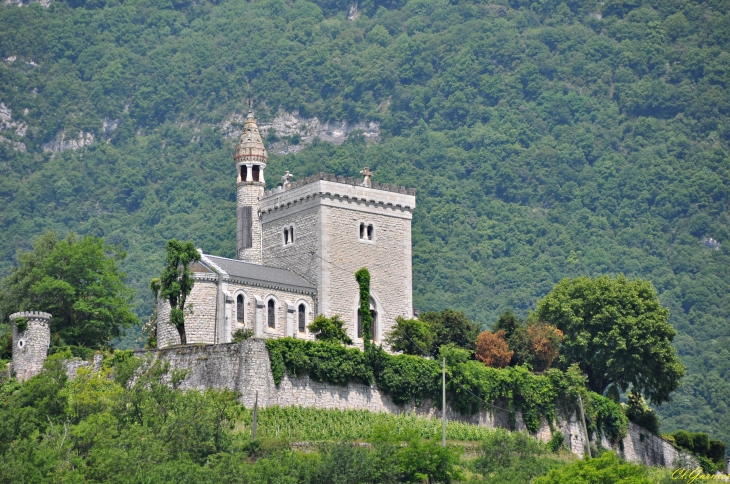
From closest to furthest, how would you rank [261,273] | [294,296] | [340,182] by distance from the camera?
1. [294,296]
2. [261,273]
3. [340,182]

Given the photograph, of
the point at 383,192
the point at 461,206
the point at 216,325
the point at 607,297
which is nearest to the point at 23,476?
the point at 216,325

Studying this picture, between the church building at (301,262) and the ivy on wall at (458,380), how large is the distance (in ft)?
15.7

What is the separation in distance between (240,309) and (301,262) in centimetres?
608

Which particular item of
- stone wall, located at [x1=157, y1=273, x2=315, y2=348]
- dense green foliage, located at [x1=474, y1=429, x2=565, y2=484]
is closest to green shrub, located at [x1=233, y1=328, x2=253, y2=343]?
stone wall, located at [x1=157, y1=273, x2=315, y2=348]

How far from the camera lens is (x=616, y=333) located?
293ft

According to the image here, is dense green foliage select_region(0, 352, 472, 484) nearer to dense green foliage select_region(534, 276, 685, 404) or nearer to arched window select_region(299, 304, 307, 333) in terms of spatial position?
arched window select_region(299, 304, 307, 333)

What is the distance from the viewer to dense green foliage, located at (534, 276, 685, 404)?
3531 inches

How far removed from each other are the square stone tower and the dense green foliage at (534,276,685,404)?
31.0 feet

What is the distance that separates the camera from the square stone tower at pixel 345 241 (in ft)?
280

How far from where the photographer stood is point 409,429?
75500 mm

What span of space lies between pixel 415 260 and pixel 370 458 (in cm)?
8060

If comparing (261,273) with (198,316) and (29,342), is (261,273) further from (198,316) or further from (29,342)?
(29,342)

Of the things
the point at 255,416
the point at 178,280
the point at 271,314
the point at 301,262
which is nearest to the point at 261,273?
the point at 271,314

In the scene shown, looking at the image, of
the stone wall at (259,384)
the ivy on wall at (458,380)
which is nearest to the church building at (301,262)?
→ the stone wall at (259,384)
